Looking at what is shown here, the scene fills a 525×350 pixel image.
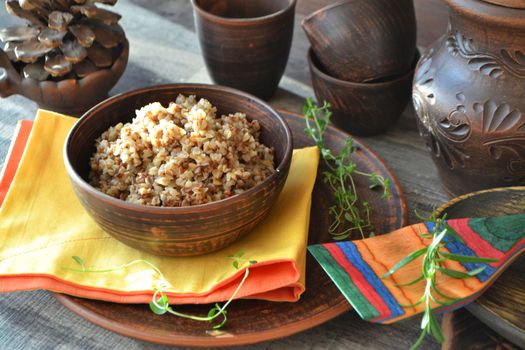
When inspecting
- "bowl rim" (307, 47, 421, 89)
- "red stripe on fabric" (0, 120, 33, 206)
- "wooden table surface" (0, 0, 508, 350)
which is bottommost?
"wooden table surface" (0, 0, 508, 350)

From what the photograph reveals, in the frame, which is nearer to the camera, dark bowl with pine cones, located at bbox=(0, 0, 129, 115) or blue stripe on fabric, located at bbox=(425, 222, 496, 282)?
blue stripe on fabric, located at bbox=(425, 222, 496, 282)

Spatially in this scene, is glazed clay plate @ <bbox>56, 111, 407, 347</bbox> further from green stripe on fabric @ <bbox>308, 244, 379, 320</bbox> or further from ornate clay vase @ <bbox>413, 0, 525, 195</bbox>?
ornate clay vase @ <bbox>413, 0, 525, 195</bbox>

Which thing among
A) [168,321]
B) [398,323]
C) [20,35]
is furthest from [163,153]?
→ [20,35]

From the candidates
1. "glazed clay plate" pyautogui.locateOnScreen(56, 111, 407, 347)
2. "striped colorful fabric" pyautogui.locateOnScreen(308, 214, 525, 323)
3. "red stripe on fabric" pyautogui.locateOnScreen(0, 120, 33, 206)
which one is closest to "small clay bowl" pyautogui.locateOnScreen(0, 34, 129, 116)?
"red stripe on fabric" pyautogui.locateOnScreen(0, 120, 33, 206)

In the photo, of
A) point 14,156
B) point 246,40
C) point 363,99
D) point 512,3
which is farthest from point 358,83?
point 14,156

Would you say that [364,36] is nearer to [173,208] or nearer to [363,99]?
[363,99]

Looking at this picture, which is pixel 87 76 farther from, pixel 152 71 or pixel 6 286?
pixel 6 286
